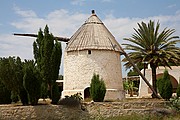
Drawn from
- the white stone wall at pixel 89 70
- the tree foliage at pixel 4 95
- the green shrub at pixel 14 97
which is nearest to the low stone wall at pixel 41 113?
the green shrub at pixel 14 97

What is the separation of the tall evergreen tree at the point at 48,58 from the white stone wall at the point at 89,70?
7.16 m

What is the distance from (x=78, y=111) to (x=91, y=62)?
8.72m

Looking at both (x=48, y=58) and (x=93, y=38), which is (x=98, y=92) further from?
(x=93, y=38)

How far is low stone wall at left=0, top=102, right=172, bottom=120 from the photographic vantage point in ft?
52.7

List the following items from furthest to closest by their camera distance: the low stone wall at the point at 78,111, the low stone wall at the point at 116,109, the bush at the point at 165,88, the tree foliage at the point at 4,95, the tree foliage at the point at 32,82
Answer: the bush at the point at 165,88 → the low stone wall at the point at 116,109 → the tree foliage at the point at 4,95 → the tree foliage at the point at 32,82 → the low stone wall at the point at 78,111

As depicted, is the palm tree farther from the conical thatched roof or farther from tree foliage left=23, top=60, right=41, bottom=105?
tree foliage left=23, top=60, right=41, bottom=105

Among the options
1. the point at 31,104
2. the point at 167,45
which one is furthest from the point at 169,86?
the point at 31,104

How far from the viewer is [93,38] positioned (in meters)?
26.5

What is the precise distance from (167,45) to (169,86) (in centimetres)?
407

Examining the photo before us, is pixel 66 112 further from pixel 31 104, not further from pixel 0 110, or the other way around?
pixel 0 110

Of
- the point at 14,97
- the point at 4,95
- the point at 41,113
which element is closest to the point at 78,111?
the point at 41,113

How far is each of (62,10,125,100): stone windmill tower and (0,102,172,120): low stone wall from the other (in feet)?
18.6

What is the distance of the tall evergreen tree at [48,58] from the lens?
60.9 feet

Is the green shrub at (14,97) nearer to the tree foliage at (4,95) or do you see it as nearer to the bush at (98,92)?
the tree foliage at (4,95)
